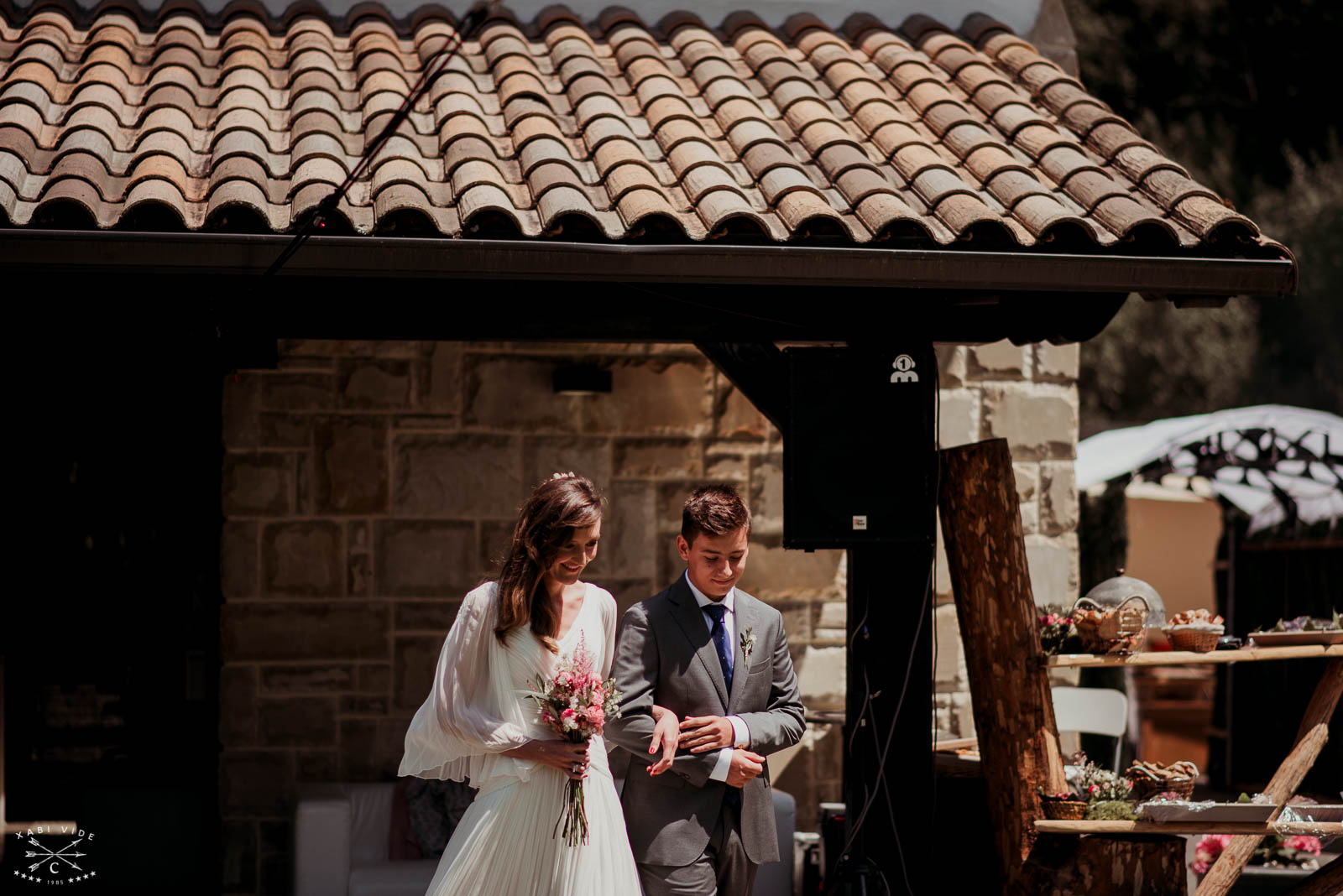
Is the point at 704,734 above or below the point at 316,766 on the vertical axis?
above

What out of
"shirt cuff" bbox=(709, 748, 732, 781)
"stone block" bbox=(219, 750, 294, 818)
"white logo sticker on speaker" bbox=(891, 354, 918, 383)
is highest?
"white logo sticker on speaker" bbox=(891, 354, 918, 383)

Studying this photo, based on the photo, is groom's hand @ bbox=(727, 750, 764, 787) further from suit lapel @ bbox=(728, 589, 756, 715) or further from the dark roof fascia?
the dark roof fascia

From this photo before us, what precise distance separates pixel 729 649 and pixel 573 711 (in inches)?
26.3

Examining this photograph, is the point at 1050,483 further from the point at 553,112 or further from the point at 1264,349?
the point at 1264,349

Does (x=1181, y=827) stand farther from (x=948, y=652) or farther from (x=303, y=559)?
(x=303, y=559)

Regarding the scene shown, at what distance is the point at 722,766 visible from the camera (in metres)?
4.17

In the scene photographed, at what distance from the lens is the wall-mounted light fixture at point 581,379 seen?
659 centimetres

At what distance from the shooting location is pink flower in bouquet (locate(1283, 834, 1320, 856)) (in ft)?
22.6

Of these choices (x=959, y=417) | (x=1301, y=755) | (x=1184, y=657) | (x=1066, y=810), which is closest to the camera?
(x=1066, y=810)

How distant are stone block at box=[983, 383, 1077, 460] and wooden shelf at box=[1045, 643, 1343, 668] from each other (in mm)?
1946

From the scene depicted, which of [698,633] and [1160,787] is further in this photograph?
[1160,787]

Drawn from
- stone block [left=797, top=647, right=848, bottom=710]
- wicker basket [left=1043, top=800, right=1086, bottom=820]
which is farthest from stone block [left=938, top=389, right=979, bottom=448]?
wicker basket [left=1043, top=800, right=1086, bottom=820]

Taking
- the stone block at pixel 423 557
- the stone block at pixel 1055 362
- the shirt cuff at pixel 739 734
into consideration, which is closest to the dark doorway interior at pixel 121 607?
the stone block at pixel 423 557

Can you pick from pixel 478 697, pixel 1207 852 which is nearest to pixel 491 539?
pixel 478 697
